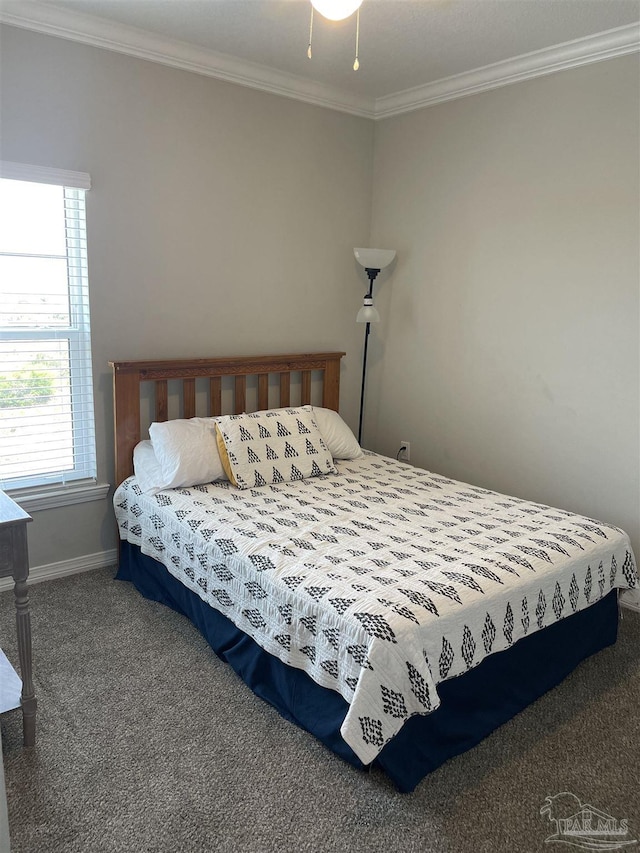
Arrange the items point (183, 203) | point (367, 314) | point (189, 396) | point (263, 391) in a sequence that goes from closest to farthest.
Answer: point (183, 203) → point (189, 396) → point (263, 391) → point (367, 314)

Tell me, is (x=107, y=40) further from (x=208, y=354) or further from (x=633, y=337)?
(x=633, y=337)

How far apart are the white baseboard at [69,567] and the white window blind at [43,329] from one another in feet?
1.38

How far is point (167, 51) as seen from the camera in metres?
3.02

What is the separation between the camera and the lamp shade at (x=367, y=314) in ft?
12.3

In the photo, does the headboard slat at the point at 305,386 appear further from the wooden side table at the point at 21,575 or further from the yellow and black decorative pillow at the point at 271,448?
the wooden side table at the point at 21,575

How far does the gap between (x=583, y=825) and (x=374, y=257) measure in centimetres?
292

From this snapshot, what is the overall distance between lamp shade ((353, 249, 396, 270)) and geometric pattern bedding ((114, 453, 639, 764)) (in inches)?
54.9

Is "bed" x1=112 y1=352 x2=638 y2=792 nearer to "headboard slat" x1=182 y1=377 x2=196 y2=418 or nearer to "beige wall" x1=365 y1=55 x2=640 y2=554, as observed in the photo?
"headboard slat" x1=182 y1=377 x2=196 y2=418

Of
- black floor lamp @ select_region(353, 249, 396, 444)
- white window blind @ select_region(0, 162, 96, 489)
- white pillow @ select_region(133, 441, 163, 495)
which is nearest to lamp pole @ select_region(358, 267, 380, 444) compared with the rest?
black floor lamp @ select_region(353, 249, 396, 444)

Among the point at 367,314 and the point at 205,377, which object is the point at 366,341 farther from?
the point at 205,377

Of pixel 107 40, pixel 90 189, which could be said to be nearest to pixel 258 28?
pixel 107 40

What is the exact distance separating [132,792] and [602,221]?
3.00 m

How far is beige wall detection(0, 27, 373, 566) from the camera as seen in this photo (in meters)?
2.84

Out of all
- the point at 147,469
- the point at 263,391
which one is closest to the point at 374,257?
the point at 263,391
